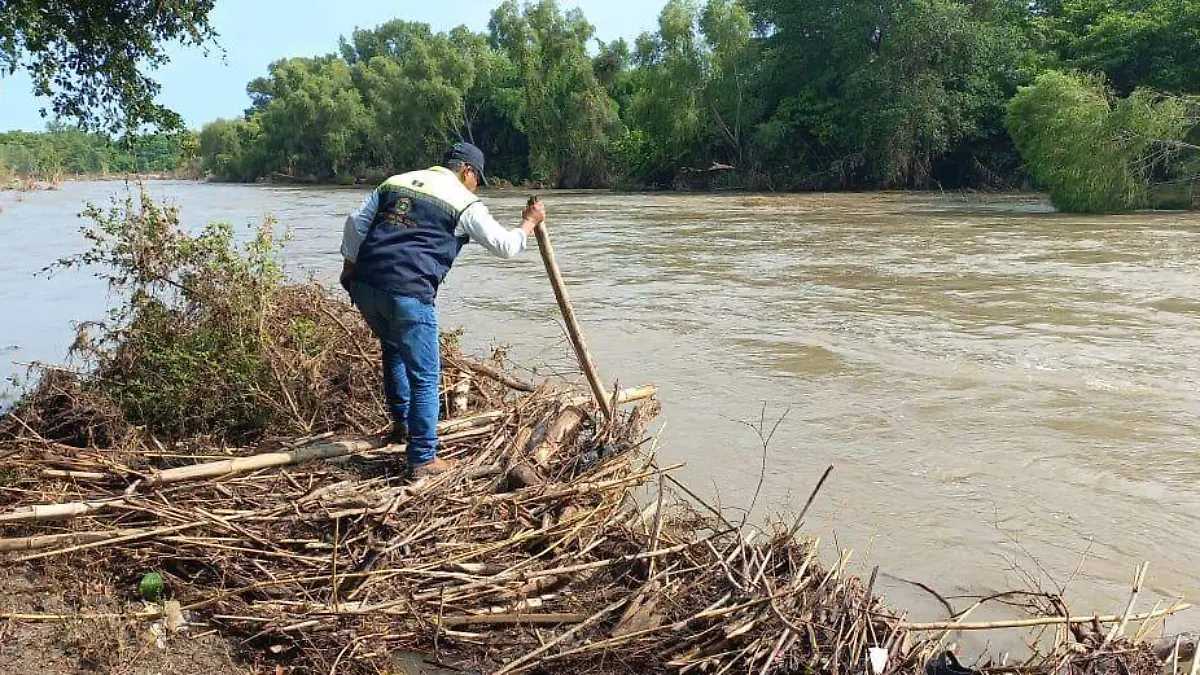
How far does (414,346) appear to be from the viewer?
4660mm

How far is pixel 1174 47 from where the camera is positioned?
102 ft

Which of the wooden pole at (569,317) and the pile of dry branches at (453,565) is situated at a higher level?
the wooden pole at (569,317)

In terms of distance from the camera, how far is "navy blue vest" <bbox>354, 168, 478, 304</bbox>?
14.9 ft

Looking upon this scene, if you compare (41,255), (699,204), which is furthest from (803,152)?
(41,255)

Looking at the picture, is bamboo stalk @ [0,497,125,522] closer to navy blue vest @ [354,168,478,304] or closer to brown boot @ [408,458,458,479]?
brown boot @ [408,458,458,479]

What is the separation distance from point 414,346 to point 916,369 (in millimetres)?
6215

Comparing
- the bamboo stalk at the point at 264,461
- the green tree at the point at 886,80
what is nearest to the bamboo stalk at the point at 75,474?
the bamboo stalk at the point at 264,461

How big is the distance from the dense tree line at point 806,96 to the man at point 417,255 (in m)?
24.2

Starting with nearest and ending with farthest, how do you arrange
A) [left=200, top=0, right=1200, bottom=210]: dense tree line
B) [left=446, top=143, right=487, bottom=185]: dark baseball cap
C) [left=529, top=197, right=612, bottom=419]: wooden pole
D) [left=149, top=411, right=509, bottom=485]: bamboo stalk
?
[left=149, top=411, right=509, bottom=485]: bamboo stalk, [left=446, top=143, right=487, bottom=185]: dark baseball cap, [left=529, top=197, right=612, bottom=419]: wooden pole, [left=200, top=0, right=1200, bottom=210]: dense tree line

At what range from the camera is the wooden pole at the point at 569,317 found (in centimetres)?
496

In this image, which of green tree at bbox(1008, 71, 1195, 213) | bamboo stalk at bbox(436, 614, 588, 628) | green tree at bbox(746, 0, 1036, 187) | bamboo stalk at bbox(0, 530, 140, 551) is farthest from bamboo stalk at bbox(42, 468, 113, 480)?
green tree at bbox(746, 0, 1036, 187)

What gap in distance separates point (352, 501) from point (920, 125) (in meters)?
37.3

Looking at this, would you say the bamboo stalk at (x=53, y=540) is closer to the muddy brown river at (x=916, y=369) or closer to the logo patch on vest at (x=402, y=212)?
the logo patch on vest at (x=402, y=212)

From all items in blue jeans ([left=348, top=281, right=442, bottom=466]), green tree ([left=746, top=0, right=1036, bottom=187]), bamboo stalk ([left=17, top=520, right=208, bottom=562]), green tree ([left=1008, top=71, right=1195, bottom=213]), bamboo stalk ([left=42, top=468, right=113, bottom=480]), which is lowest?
bamboo stalk ([left=17, top=520, right=208, bottom=562])
